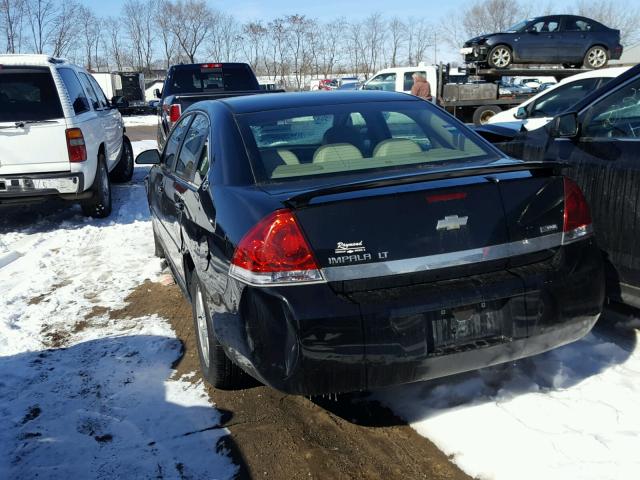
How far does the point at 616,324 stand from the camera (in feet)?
13.7

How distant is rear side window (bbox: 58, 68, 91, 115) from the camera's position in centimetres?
801

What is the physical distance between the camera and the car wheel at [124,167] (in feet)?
37.9

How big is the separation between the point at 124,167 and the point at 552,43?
43.6ft

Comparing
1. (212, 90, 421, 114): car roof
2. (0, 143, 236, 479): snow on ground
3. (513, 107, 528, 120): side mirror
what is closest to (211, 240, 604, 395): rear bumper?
(0, 143, 236, 479): snow on ground

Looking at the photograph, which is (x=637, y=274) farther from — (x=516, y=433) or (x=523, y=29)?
(x=523, y=29)

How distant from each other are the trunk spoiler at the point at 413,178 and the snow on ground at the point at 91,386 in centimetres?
129

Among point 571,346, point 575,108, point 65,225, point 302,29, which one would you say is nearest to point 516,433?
point 571,346

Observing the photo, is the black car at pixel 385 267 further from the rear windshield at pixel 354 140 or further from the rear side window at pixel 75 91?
the rear side window at pixel 75 91

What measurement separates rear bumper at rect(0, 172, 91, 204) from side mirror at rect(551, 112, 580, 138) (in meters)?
5.80

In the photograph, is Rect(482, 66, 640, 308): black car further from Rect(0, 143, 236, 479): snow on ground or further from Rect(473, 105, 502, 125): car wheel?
Rect(473, 105, 502, 125): car wheel

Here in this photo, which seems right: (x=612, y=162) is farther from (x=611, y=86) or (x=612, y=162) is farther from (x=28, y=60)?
(x=28, y=60)

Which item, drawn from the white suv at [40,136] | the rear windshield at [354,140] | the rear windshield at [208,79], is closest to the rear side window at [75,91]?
the white suv at [40,136]

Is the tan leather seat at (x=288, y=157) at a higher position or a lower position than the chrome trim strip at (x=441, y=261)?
higher

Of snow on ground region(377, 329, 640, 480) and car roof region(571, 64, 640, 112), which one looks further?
car roof region(571, 64, 640, 112)
